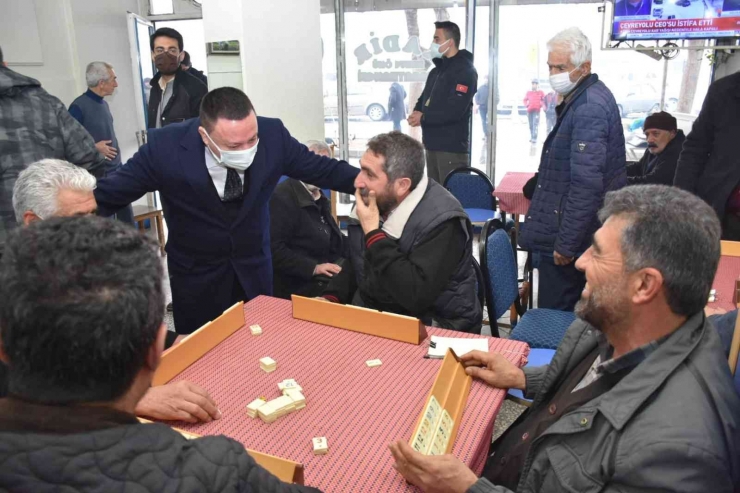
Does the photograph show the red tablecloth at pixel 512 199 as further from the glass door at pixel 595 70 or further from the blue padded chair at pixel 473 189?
the glass door at pixel 595 70

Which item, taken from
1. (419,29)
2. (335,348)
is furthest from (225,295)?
(419,29)

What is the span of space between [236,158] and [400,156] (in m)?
0.69

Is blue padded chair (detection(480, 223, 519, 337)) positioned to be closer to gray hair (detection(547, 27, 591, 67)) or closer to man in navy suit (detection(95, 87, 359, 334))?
man in navy suit (detection(95, 87, 359, 334))

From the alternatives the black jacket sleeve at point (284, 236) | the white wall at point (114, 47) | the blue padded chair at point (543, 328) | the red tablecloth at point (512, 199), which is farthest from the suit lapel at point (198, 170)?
the white wall at point (114, 47)

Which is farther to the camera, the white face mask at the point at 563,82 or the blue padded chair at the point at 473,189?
the blue padded chair at the point at 473,189

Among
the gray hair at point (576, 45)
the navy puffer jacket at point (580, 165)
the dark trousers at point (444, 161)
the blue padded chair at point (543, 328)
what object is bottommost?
the blue padded chair at point (543, 328)

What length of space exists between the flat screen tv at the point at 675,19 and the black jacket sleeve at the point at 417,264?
11.0 ft

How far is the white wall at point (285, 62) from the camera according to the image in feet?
12.8

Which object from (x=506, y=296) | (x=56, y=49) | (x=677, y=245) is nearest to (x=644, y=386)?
(x=677, y=245)

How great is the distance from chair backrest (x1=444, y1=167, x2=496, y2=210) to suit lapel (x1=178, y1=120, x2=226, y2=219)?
8.86 feet

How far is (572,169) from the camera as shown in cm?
297

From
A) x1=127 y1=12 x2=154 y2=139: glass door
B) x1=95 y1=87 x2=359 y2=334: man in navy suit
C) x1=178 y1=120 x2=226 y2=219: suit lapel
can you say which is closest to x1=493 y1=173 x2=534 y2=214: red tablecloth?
x1=95 y1=87 x2=359 y2=334: man in navy suit

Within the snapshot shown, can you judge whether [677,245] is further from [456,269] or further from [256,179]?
[256,179]

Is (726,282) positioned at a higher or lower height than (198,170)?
lower
